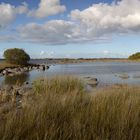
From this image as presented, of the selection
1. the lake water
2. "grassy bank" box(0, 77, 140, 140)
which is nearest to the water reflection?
the lake water

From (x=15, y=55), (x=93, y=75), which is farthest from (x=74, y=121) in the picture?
(x=15, y=55)

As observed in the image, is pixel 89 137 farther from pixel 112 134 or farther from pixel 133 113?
pixel 133 113

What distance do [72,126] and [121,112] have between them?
1.10 m

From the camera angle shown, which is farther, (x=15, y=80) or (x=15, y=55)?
(x=15, y=55)

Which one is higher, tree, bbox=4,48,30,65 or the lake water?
tree, bbox=4,48,30,65

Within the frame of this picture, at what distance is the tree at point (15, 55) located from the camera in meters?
46.5

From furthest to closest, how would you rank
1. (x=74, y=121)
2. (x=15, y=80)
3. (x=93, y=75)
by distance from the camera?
(x=93, y=75) → (x=15, y=80) → (x=74, y=121)

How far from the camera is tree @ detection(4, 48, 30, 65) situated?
4650 centimetres

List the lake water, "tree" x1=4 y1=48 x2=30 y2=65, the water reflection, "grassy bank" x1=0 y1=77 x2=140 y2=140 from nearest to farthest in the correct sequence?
"grassy bank" x1=0 y1=77 x2=140 y2=140 < the lake water < the water reflection < "tree" x1=4 y1=48 x2=30 y2=65

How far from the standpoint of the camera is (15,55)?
4666 cm

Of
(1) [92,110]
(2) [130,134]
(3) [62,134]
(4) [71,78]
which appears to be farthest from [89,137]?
(4) [71,78]

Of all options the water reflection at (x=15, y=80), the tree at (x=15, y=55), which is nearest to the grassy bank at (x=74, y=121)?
the water reflection at (x=15, y=80)

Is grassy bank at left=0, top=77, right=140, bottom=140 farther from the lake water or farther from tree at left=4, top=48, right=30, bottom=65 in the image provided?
tree at left=4, top=48, right=30, bottom=65

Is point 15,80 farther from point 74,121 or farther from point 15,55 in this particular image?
point 15,55
